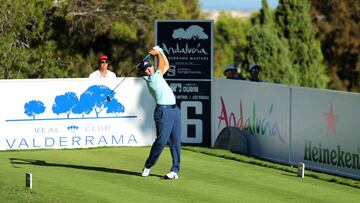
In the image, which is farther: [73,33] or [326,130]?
[73,33]

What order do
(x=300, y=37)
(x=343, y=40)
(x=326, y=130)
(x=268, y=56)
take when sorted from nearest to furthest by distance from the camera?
1. (x=326, y=130)
2. (x=268, y=56)
3. (x=300, y=37)
4. (x=343, y=40)

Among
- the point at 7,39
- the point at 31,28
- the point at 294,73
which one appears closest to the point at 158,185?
the point at 7,39

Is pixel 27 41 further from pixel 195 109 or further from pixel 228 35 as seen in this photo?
pixel 228 35

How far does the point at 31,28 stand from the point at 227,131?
10544 mm

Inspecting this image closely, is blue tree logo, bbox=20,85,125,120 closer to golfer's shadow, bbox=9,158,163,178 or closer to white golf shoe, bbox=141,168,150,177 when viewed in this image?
golfer's shadow, bbox=9,158,163,178

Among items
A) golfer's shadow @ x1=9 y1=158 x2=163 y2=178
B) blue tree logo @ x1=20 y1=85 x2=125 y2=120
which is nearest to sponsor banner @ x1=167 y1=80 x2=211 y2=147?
blue tree logo @ x1=20 y1=85 x2=125 y2=120

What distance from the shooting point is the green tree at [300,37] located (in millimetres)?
44531

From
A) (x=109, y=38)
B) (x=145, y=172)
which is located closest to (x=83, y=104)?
(x=145, y=172)

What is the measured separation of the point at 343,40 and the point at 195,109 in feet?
139

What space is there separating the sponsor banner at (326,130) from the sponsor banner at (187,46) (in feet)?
10.00

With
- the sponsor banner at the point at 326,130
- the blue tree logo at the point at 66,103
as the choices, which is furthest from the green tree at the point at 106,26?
the sponsor banner at the point at 326,130

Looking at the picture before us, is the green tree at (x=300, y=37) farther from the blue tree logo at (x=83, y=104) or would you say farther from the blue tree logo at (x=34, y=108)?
the blue tree logo at (x=34, y=108)

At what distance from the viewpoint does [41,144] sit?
59.3ft

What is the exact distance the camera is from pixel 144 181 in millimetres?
14258
